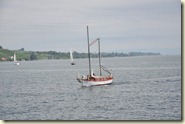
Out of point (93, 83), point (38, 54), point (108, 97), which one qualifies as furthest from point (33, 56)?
point (93, 83)

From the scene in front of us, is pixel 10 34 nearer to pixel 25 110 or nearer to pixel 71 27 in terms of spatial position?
pixel 71 27

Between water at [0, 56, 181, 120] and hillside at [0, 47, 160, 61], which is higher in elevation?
hillside at [0, 47, 160, 61]

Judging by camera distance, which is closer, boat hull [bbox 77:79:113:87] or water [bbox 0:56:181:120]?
water [bbox 0:56:181:120]

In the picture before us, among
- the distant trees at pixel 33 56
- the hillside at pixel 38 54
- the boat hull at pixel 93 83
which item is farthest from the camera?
the boat hull at pixel 93 83

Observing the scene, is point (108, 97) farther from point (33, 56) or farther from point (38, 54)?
point (38, 54)

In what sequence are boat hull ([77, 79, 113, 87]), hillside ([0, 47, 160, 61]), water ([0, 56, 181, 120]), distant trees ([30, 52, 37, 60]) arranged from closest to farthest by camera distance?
water ([0, 56, 181, 120]) → hillside ([0, 47, 160, 61]) → distant trees ([30, 52, 37, 60]) → boat hull ([77, 79, 113, 87])

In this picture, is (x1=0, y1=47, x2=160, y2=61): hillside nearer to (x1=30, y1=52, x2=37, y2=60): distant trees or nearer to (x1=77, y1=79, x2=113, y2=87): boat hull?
(x1=30, y1=52, x2=37, y2=60): distant trees

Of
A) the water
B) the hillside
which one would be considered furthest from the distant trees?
the water

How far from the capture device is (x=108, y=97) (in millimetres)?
10094

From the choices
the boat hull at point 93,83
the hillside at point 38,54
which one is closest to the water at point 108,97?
the boat hull at point 93,83

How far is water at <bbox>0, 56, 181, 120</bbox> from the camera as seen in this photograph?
6.79 metres

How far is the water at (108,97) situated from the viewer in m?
6.79

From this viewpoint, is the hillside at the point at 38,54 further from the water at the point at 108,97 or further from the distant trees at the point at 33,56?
the water at the point at 108,97

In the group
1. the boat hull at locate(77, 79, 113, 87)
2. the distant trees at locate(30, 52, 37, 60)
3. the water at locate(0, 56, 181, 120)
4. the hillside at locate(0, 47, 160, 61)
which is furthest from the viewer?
the boat hull at locate(77, 79, 113, 87)
